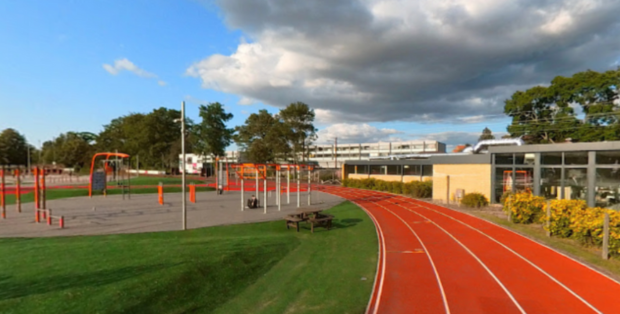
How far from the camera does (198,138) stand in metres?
67.4

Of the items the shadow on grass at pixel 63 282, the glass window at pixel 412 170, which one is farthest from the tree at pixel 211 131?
the shadow on grass at pixel 63 282

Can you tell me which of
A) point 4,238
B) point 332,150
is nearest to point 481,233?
point 4,238

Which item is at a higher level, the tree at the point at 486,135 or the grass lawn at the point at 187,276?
the tree at the point at 486,135

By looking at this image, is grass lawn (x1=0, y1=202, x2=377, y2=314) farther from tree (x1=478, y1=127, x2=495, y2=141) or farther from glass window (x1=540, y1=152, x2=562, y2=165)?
tree (x1=478, y1=127, x2=495, y2=141)

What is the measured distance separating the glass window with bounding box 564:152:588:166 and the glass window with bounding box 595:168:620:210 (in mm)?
868

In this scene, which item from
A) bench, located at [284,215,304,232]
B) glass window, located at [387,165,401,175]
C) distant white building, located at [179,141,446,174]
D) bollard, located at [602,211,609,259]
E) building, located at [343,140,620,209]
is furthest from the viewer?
distant white building, located at [179,141,446,174]

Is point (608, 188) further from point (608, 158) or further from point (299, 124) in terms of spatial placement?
point (299, 124)

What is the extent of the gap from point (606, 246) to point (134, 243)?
1474 cm

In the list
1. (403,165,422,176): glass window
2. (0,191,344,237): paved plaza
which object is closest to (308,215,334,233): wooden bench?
(0,191,344,237): paved plaza

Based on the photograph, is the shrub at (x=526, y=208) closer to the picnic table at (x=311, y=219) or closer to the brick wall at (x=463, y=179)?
the brick wall at (x=463, y=179)

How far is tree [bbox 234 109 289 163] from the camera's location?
51.7m

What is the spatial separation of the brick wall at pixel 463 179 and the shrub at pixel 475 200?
0.82 metres

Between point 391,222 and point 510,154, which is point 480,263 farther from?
point 510,154

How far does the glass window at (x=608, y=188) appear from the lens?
1487cm
